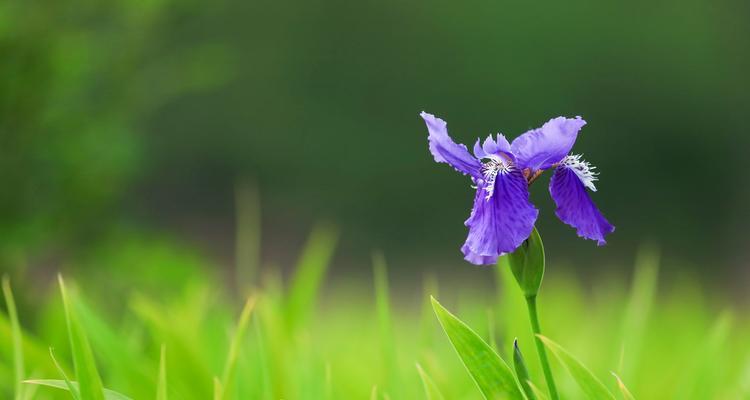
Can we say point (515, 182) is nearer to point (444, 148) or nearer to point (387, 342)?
point (444, 148)

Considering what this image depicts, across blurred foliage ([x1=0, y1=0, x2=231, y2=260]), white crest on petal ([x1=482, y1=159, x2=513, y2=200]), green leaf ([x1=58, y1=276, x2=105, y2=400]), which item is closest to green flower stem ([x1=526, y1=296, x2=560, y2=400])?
white crest on petal ([x1=482, y1=159, x2=513, y2=200])

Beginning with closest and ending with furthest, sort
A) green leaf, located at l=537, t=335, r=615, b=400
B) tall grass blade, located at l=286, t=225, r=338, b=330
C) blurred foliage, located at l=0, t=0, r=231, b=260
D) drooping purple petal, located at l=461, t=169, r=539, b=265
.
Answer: drooping purple petal, located at l=461, t=169, r=539, b=265 → green leaf, located at l=537, t=335, r=615, b=400 → tall grass blade, located at l=286, t=225, r=338, b=330 → blurred foliage, located at l=0, t=0, r=231, b=260

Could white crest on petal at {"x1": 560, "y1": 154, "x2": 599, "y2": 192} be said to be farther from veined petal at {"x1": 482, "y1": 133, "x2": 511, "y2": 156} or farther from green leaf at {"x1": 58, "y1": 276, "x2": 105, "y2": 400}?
green leaf at {"x1": 58, "y1": 276, "x2": 105, "y2": 400}

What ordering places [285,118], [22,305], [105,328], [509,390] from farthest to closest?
1. [285,118]
2. [22,305]
3. [105,328]
4. [509,390]

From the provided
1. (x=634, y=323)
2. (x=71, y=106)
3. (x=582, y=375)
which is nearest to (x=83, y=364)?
(x=582, y=375)

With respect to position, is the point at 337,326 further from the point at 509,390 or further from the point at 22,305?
the point at 509,390

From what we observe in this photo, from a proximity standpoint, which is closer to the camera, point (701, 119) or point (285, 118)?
point (701, 119)

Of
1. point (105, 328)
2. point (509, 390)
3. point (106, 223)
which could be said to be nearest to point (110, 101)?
point (106, 223)
